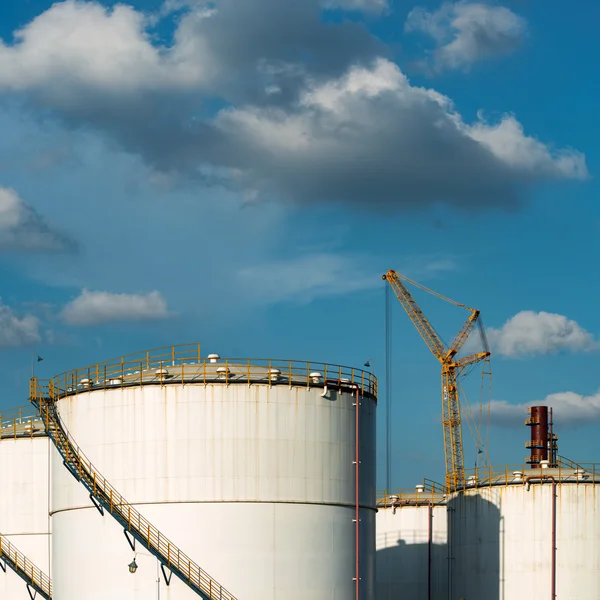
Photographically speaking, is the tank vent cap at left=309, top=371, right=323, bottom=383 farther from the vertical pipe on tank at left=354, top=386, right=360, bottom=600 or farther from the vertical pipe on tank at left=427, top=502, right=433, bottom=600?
the vertical pipe on tank at left=427, top=502, right=433, bottom=600

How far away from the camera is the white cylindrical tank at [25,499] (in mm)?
60469

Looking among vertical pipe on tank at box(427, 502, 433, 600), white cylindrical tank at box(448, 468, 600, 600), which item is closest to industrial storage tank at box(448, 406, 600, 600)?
white cylindrical tank at box(448, 468, 600, 600)

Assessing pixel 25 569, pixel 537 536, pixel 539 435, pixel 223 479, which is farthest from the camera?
pixel 539 435

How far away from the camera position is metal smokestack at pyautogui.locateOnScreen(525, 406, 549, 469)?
77.9 m

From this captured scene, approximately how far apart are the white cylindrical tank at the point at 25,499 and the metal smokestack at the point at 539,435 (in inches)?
1336

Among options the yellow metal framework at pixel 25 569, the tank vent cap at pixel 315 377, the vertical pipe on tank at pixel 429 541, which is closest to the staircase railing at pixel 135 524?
the tank vent cap at pixel 315 377

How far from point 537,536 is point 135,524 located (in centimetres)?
2416

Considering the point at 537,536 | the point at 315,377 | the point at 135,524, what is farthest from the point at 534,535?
the point at 135,524

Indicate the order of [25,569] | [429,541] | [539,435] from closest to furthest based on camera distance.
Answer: [25,569]
[429,541]
[539,435]

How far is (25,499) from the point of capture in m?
61.6

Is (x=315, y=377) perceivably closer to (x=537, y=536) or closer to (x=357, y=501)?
(x=357, y=501)

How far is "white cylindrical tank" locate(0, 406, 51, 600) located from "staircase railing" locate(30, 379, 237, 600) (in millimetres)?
10617

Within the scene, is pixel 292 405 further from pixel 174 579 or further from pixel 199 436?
pixel 174 579

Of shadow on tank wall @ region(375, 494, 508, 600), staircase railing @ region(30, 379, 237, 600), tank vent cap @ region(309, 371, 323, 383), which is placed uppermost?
tank vent cap @ region(309, 371, 323, 383)
